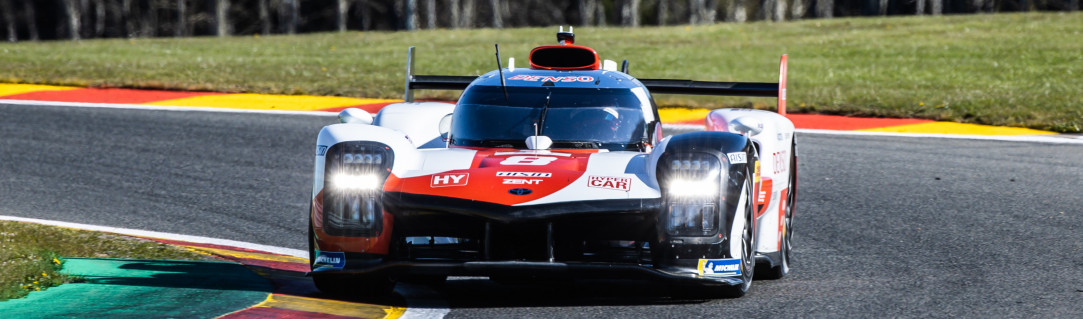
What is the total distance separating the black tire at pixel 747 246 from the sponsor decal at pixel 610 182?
0.55m

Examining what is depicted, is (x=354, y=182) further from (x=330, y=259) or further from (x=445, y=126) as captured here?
(x=445, y=126)

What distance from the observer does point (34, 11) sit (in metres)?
72.1

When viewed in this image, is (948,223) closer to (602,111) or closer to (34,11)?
(602,111)

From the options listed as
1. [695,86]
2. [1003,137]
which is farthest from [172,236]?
[1003,137]

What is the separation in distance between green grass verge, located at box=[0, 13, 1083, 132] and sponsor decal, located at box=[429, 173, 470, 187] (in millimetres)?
9628

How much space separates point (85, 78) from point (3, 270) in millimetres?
13101

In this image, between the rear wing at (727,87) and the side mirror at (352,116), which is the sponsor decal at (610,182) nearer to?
the side mirror at (352,116)

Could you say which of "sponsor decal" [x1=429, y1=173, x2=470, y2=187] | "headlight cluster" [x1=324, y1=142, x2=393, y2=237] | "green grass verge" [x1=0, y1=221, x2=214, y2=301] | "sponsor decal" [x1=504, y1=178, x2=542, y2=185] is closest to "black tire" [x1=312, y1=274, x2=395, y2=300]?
"headlight cluster" [x1=324, y1=142, x2=393, y2=237]

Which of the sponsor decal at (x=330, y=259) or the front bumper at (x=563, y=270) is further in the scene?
the sponsor decal at (x=330, y=259)

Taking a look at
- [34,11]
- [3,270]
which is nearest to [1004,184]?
[3,270]

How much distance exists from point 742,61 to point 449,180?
17852 mm

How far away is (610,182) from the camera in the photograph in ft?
19.2

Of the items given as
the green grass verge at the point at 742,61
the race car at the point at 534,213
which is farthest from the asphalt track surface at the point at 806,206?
the green grass verge at the point at 742,61

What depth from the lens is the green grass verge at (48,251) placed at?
6.21 m
